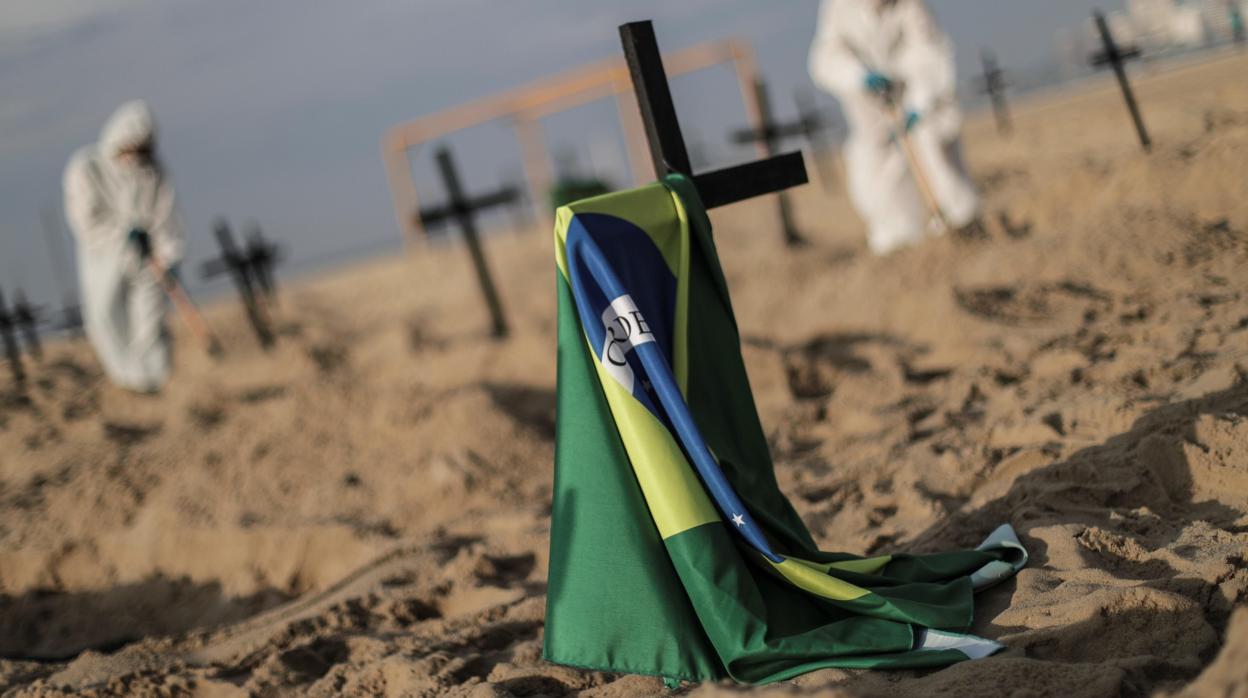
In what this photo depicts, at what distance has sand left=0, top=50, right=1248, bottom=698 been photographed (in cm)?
248

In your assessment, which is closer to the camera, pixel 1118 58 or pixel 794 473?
pixel 794 473

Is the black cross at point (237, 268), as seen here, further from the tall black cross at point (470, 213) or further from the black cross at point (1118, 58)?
the black cross at point (1118, 58)

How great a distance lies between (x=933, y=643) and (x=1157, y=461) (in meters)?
1.07

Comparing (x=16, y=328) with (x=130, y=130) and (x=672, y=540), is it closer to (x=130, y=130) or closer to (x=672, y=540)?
(x=130, y=130)

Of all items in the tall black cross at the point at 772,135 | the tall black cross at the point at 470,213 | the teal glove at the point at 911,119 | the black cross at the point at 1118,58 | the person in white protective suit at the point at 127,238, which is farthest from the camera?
the tall black cross at the point at 772,135

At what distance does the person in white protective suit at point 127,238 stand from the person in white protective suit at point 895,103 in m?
5.81

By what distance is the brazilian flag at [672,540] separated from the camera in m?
2.38

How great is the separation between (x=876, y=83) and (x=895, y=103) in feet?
1.23

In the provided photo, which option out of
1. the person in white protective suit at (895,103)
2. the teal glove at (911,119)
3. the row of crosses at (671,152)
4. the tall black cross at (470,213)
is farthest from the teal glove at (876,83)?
the row of crosses at (671,152)

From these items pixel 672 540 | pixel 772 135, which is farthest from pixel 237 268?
pixel 672 540

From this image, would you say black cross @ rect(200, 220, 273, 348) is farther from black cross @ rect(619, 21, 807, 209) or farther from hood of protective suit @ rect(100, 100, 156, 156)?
black cross @ rect(619, 21, 807, 209)

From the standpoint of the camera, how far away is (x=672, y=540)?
8.01 feet

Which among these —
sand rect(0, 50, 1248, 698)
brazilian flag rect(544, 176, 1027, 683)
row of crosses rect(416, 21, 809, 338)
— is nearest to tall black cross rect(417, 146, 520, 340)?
sand rect(0, 50, 1248, 698)

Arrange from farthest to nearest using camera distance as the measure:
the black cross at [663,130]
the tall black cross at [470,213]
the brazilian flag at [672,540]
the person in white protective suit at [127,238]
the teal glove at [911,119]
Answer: the person in white protective suit at [127,238] → the tall black cross at [470,213] → the teal glove at [911,119] → the black cross at [663,130] → the brazilian flag at [672,540]
